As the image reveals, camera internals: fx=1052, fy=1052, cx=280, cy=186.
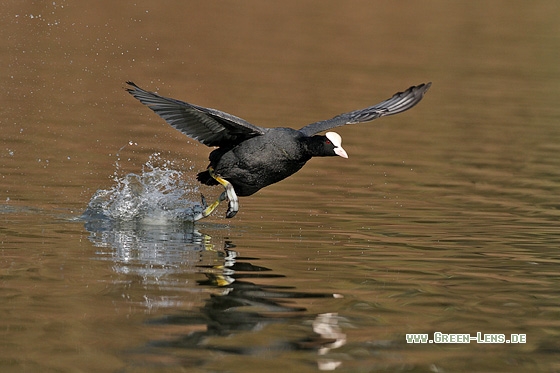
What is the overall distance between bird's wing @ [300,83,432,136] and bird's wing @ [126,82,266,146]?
1.88ft

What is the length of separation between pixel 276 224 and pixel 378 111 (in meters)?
1.39

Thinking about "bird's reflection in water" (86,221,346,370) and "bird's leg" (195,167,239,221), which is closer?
"bird's reflection in water" (86,221,346,370)

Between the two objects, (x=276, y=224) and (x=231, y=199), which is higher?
(x=231, y=199)

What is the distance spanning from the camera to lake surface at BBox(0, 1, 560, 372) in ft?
18.7

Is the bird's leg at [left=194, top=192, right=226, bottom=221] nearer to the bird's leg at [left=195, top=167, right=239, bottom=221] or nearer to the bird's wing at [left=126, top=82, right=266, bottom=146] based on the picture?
the bird's leg at [left=195, top=167, right=239, bottom=221]

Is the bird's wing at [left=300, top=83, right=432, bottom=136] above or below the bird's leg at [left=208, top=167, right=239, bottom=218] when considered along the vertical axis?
above

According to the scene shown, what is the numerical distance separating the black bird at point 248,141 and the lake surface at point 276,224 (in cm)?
45

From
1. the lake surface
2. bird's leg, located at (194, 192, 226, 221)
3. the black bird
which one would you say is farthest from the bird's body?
the lake surface

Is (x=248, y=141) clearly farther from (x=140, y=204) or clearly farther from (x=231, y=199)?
(x=140, y=204)

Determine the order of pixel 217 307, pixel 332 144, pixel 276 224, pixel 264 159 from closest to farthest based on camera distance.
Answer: pixel 217 307, pixel 332 144, pixel 264 159, pixel 276 224

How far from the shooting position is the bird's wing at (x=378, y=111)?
9391 mm

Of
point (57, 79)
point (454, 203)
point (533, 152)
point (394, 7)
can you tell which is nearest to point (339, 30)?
point (394, 7)

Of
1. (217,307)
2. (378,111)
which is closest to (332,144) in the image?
(378,111)

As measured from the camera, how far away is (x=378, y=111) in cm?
962
